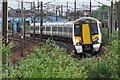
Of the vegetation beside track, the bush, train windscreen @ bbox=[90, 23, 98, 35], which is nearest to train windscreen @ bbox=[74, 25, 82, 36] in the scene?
train windscreen @ bbox=[90, 23, 98, 35]

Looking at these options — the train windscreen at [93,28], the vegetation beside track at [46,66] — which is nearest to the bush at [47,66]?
the vegetation beside track at [46,66]

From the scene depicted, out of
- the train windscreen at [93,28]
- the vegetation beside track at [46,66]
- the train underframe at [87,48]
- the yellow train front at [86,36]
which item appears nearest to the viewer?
the vegetation beside track at [46,66]

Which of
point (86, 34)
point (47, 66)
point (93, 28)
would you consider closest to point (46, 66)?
point (47, 66)

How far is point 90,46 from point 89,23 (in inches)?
55.8

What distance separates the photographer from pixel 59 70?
16.9 feet

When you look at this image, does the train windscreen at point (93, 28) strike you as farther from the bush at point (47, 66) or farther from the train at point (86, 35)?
the bush at point (47, 66)

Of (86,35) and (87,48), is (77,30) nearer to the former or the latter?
(86,35)

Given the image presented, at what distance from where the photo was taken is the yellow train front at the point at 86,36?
19.6m

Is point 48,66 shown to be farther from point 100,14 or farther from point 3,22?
point 100,14

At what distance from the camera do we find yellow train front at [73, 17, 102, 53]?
1964 centimetres

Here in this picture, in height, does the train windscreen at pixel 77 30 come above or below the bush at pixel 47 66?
above

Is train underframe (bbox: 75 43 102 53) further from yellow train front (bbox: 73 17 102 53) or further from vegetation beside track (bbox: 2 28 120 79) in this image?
vegetation beside track (bbox: 2 28 120 79)

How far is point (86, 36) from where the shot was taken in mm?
19766

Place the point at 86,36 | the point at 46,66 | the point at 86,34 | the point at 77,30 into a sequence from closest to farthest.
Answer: the point at 46,66 < the point at 86,36 < the point at 86,34 < the point at 77,30
